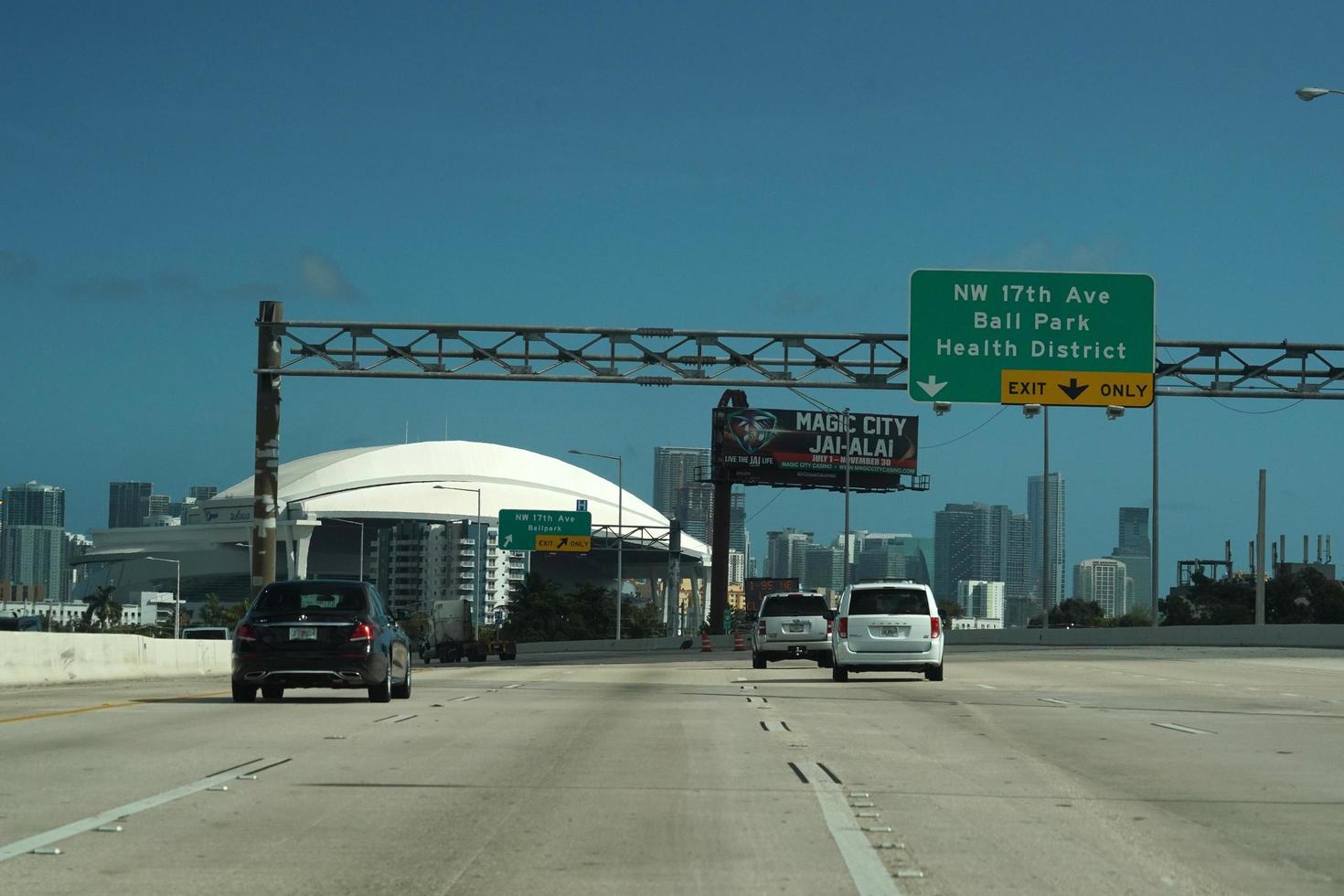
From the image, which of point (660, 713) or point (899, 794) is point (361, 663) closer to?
point (660, 713)

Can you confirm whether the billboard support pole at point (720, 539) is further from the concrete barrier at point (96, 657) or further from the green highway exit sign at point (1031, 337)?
the concrete barrier at point (96, 657)

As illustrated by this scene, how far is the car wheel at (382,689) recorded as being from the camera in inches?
845

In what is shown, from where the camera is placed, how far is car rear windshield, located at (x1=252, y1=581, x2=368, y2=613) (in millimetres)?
21078

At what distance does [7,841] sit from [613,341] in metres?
30.9

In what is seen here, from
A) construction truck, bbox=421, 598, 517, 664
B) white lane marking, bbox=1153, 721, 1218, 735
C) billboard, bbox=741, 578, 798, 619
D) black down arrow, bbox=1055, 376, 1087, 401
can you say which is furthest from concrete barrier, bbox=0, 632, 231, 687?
billboard, bbox=741, 578, 798, 619

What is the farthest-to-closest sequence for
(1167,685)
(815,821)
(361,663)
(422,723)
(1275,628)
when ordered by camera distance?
(1275,628) < (1167,685) < (361,663) < (422,723) < (815,821)

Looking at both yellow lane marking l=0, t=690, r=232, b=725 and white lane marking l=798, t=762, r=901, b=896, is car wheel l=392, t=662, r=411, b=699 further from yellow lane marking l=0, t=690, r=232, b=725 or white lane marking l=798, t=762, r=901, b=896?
white lane marking l=798, t=762, r=901, b=896

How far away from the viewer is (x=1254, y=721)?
1944 cm

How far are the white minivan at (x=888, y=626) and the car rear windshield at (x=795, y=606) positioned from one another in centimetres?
915

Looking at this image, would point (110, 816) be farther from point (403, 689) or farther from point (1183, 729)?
point (403, 689)

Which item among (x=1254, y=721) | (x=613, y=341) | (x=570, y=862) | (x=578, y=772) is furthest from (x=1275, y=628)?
(x=570, y=862)

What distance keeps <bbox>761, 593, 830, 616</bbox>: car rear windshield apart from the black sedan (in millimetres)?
18090

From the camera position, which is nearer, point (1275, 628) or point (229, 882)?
point (229, 882)

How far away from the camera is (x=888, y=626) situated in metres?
29.2
